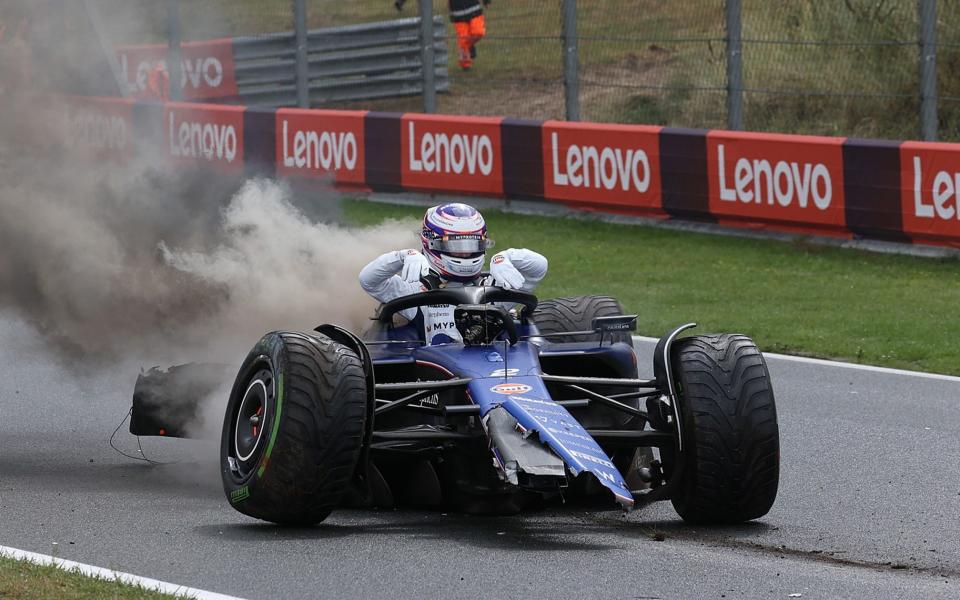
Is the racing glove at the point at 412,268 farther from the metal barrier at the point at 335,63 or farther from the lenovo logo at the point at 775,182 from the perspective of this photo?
the metal barrier at the point at 335,63

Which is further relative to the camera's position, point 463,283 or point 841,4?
point 841,4

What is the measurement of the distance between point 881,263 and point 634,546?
9.84 metres

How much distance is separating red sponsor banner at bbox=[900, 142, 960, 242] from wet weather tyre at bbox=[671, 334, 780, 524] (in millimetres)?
8569

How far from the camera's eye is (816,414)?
11578mm

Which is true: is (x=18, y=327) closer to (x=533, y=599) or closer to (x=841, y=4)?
(x=533, y=599)

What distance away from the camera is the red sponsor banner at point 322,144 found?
22.4m

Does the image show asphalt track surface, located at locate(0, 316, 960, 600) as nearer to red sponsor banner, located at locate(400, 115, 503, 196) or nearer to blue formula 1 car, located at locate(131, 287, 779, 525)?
blue formula 1 car, located at locate(131, 287, 779, 525)

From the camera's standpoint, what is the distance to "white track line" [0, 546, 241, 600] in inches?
269

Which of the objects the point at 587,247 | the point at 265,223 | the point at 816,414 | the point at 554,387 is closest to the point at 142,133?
the point at 587,247

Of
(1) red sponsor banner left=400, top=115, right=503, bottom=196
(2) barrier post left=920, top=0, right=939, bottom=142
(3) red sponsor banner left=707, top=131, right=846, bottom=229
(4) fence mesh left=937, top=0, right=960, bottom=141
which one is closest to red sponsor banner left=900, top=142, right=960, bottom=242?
(3) red sponsor banner left=707, top=131, right=846, bottom=229

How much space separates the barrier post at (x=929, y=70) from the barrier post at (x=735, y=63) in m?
2.28

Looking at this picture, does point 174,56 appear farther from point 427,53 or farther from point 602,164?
point 602,164

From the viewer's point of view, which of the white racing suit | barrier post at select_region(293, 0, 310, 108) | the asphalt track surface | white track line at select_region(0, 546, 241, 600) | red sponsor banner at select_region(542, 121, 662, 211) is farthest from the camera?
barrier post at select_region(293, 0, 310, 108)

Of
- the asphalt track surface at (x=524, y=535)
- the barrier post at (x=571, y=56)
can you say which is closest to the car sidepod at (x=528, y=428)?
the asphalt track surface at (x=524, y=535)
